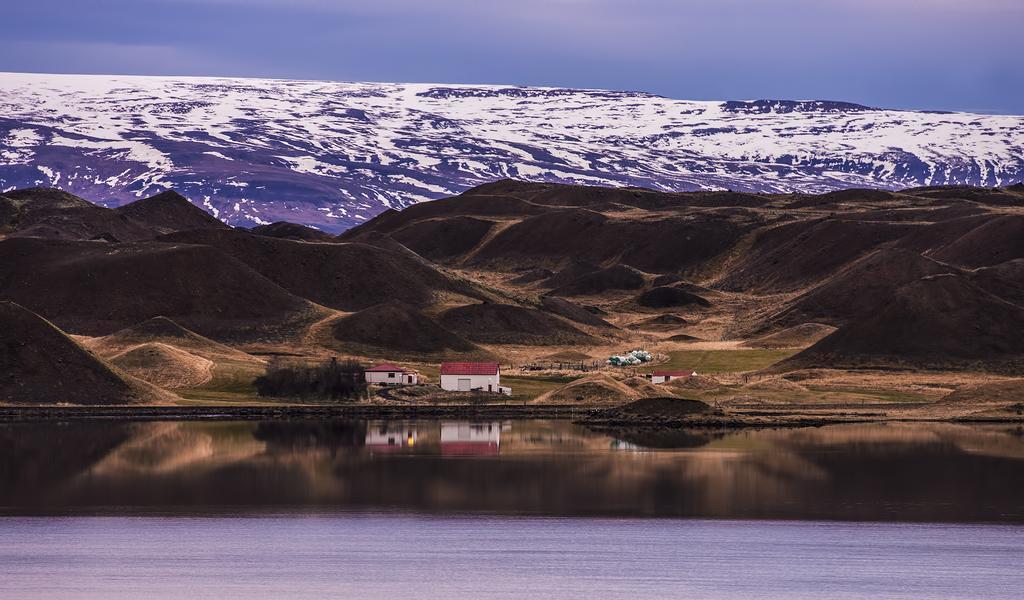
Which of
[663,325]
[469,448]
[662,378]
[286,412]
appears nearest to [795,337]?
[663,325]

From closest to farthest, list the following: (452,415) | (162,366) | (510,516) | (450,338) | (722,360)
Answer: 1. (510,516)
2. (452,415)
3. (162,366)
4. (722,360)
5. (450,338)

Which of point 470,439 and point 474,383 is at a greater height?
point 474,383

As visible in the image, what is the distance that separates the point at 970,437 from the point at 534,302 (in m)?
115

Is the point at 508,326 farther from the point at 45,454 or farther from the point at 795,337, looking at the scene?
the point at 45,454

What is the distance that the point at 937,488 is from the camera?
2452 inches

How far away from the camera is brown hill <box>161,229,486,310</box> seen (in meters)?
187

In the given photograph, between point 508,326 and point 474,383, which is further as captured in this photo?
point 508,326

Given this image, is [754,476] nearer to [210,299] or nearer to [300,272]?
[210,299]

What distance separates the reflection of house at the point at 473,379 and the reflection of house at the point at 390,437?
63.3ft

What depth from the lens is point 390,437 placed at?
8675 centimetres

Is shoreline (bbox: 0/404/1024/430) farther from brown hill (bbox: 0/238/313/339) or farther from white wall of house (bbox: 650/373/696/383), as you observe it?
brown hill (bbox: 0/238/313/339)

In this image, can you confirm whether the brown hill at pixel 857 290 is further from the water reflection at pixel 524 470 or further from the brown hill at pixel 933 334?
the water reflection at pixel 524 470

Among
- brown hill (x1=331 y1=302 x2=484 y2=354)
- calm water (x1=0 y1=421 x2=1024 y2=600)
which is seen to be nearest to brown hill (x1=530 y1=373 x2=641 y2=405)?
calm water (x1=0 y1=421 x2=1024 y2=600)

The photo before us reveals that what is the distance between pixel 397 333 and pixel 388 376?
110 feet
